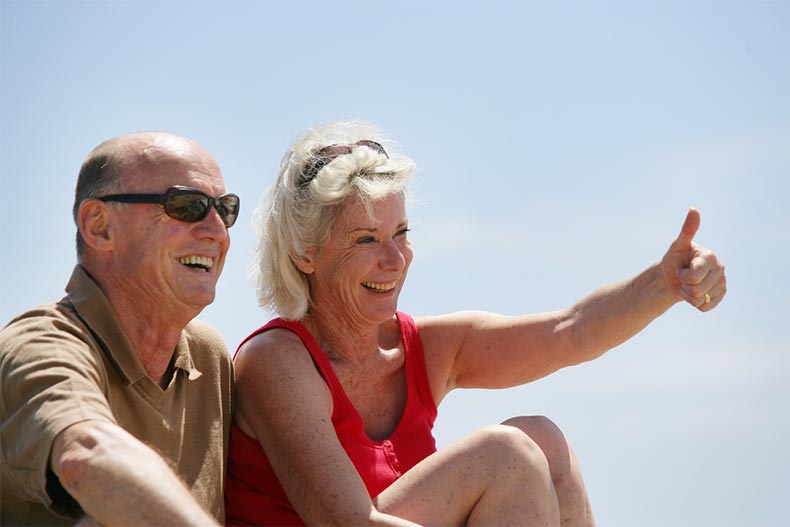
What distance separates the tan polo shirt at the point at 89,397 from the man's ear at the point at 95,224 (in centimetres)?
13

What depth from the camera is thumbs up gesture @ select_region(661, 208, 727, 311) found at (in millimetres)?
4953

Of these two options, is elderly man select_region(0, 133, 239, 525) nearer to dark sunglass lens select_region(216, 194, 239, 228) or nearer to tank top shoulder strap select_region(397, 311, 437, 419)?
dark sunglass lens select_region(216, 194, 239, 228)

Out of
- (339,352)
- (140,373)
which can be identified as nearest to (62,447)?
(140,373)

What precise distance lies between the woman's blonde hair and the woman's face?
0.05 m

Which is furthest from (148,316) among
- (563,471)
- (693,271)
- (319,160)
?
(693,271)

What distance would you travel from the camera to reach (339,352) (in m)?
5.18

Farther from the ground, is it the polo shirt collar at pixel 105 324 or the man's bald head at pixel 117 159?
the man's bald head at pixel 117 159

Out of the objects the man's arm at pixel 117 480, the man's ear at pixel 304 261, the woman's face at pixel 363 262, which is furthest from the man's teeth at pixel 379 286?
the man's arm at pixel 117 480

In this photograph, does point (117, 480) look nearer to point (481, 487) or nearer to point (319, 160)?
point (481, 487)

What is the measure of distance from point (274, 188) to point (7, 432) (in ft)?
6.69

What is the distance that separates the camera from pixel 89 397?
3682 millimetres

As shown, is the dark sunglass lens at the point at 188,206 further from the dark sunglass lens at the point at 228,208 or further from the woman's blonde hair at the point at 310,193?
the woman's blonde hair at the point at 310,193

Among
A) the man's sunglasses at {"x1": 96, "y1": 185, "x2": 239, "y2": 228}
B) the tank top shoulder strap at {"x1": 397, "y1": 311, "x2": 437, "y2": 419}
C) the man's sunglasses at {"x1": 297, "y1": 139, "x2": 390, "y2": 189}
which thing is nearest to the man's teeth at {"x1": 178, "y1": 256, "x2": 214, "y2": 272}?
the man's sunglasses at {"x1": 96, "y1": 185, "x2": 239, "y2": 228}

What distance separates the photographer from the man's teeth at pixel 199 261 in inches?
180
